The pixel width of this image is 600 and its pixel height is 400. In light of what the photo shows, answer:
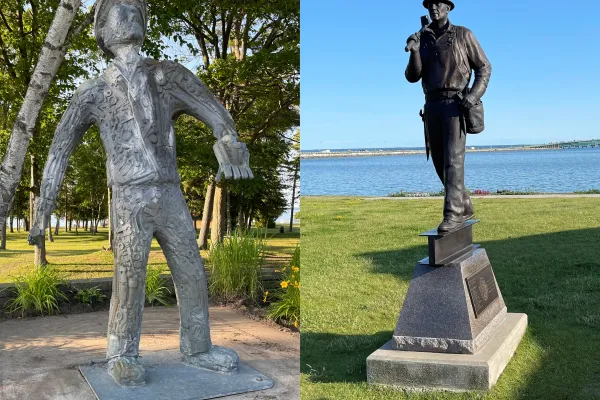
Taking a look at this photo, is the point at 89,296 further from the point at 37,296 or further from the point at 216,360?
the point at 216,360

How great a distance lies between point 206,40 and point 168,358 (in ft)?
37.0

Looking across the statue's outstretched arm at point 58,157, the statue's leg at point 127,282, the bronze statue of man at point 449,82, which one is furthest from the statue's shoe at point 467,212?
the statue's outstretched arm at point 58,157

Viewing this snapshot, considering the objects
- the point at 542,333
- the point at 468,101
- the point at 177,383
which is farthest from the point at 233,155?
the point at 542,333

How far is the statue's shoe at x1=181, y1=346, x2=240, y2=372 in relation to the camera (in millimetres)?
4371

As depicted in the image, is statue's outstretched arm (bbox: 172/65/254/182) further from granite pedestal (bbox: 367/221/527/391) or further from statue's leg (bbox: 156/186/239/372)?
granite pedestal (bbox: 367/221/527/391)

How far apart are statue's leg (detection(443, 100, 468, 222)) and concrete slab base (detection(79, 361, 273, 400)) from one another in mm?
1991

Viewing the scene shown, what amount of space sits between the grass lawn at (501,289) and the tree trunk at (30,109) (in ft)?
9.29

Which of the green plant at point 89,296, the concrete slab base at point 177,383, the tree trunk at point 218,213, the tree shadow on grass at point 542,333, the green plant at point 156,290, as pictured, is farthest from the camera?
the tree trunk at point 218,213

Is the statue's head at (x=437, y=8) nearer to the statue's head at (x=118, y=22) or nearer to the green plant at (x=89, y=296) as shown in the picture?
the statue's head at (x=118, y=22)

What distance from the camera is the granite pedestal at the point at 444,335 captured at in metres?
4.33

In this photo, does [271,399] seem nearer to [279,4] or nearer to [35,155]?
[35,155]

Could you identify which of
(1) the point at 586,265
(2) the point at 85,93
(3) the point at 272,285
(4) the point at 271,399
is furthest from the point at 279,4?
(4) the point at 271,399

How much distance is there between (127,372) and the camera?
400cm

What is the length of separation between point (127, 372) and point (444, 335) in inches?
88.5
